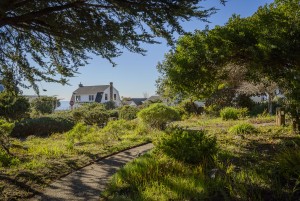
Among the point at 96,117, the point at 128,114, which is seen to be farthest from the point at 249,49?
the point at 128,114

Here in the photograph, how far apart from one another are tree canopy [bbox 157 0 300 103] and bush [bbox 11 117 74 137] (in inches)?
494

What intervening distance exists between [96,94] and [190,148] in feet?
186

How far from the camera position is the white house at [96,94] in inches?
2447

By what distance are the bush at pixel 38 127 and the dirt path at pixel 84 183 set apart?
11.9 m

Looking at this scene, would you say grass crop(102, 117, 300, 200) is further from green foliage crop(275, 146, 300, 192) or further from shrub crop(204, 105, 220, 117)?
shrub crop(204, 105, 220, 117)

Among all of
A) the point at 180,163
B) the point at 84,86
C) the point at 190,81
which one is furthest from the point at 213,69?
the point at 84,86

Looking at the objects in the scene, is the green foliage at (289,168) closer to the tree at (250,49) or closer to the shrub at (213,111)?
the tree at (250,49)

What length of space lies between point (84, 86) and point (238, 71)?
196ft

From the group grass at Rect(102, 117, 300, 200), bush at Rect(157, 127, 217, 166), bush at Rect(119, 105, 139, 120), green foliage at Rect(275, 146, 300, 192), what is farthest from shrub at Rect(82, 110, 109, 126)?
green foliage at Rect(275, 146, 300, 192)

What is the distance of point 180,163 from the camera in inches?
280

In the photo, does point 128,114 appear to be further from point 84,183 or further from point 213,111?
point 84,183

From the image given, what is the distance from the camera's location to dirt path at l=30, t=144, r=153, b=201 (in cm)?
597

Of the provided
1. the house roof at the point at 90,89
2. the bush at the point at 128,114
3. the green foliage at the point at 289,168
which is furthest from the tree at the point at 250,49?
the house roof at the point at 90,89

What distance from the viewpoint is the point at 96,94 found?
62.6 m
